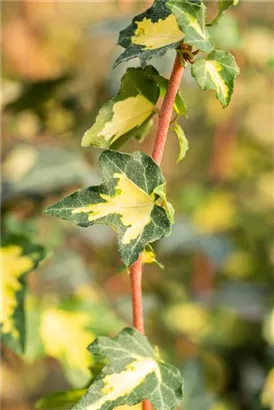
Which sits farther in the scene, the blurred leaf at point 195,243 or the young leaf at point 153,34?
the blurred leaf at point 195,243

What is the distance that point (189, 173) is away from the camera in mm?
1602

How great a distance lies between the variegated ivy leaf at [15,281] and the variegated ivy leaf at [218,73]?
29 centimetres

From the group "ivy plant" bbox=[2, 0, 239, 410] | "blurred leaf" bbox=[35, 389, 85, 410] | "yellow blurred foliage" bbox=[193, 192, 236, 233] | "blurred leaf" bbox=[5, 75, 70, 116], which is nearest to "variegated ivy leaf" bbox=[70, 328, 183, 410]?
"ivy plant" bbox=[2, 0, 239, 410]

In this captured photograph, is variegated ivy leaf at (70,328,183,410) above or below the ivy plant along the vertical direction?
below

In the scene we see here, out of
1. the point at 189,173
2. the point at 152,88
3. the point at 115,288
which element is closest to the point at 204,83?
the point at 152,88

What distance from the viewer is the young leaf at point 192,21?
0.39m

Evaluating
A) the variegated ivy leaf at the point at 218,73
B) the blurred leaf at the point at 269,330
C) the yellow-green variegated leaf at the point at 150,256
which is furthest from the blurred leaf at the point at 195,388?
the variegated ivy leaf at the point at 218,73

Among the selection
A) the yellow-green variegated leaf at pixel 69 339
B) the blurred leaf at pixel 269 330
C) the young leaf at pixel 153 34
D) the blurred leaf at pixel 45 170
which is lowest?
the blurred leaf at pixel 269 330

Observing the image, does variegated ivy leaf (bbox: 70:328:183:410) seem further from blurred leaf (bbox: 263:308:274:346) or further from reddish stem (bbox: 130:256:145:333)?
blurred leaf (bbox: 263:308:274:346)

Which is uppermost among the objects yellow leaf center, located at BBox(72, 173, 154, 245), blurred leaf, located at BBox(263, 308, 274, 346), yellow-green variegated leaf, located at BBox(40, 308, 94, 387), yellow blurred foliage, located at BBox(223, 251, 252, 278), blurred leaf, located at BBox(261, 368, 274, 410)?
yellow leaf center, located at BBox(72, 173, 154, 245)

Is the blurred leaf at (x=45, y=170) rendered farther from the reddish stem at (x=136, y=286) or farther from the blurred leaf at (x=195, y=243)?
the reddish stem at (x=136, y=286)

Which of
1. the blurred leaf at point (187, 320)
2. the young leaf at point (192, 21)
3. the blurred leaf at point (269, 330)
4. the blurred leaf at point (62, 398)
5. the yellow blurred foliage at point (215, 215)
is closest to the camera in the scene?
the young leaf at point (192, 21)

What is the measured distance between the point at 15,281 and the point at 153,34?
319mm

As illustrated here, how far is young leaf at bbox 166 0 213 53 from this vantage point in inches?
15.4
